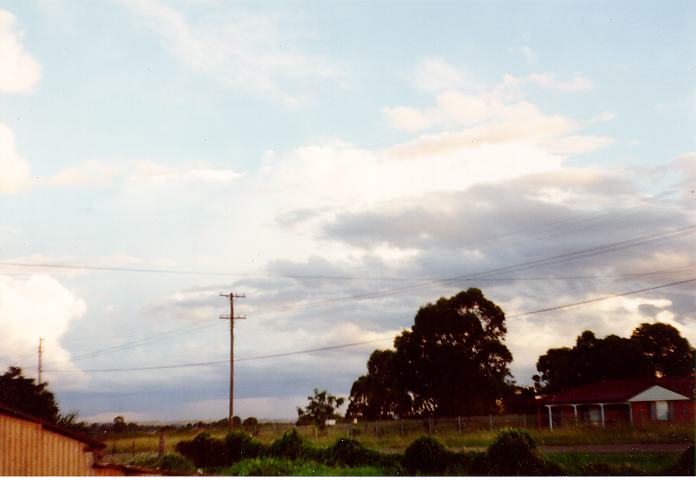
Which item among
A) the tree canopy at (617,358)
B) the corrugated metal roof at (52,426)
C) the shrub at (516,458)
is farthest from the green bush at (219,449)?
the tree canopy at (617,358)

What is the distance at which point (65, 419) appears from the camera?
146 ft

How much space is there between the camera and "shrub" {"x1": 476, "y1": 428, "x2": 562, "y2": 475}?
96.8 ft

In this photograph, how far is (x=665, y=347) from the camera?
77500mm

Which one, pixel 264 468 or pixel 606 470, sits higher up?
pixel 606 470

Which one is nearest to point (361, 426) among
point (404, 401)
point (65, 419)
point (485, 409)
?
point (404, 401)

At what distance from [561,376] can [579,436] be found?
99.3 feet

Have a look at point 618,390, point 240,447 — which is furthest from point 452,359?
point 240,447

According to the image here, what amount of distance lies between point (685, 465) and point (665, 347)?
5594 centimetres

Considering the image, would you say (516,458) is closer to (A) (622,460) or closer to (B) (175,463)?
(A) (622,460)

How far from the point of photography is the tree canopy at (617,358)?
228 ft

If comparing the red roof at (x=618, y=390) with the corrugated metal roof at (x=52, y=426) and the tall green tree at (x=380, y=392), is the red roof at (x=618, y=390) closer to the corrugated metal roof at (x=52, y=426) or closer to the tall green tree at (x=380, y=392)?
the tall green tree at (x=380, y=392)

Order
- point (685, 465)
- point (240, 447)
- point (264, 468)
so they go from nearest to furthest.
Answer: point (685, 465), point (264, 468), point (240, 447)

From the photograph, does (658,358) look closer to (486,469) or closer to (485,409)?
(485,409)

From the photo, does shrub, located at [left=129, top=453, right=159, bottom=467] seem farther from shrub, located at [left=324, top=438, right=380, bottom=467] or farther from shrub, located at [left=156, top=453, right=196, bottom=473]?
shrub, located at [left=324, top=438, right=380, bottom=467]
